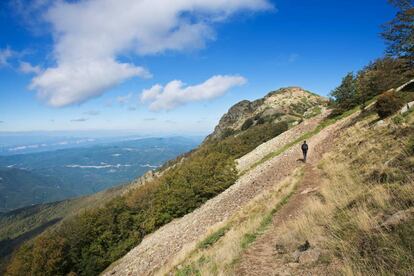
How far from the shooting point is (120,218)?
44625 millimetres

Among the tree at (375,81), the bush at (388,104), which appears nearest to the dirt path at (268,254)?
the bush at (388,104)

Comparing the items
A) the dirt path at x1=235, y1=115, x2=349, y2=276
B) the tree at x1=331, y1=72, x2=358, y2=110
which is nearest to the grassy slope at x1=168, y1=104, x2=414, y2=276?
the dirt path at x1=235, y1=115, x2=349, y2=276

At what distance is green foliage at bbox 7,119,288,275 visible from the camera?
101ft

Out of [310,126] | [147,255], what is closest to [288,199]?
[147,255]

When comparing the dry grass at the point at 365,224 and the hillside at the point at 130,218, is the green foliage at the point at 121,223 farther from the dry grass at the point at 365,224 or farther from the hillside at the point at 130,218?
the dry grass at the point at 365,224

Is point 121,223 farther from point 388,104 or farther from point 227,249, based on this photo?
point 388,104

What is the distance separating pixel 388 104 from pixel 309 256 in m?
19.8

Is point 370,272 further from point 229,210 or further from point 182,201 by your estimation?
point 182,201

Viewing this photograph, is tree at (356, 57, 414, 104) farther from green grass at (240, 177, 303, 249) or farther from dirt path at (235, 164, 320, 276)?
dirt path at (235, 164, 320, 276)

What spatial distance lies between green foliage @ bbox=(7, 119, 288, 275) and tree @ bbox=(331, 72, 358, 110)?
2162 centimetres

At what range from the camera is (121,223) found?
1703 inches

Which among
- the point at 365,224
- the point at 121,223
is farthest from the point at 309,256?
the point at 121,223

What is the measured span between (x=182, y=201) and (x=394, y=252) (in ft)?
92.1

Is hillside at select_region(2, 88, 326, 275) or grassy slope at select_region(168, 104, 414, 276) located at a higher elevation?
grassy slope at select_region(168, 104, 414, 276)
